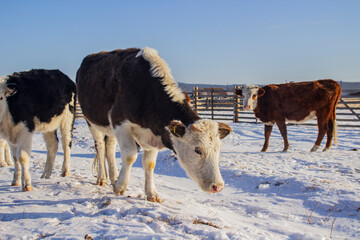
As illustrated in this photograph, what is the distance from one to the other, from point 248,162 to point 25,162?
472 cm

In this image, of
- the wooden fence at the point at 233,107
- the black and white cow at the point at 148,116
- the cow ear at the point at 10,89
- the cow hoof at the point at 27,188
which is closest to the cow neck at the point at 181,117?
the black and white cow at the point at 148,116

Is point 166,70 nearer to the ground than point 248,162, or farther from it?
farther from it

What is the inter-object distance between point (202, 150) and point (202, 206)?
1.24 metres

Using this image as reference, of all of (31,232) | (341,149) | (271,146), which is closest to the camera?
(31,232)

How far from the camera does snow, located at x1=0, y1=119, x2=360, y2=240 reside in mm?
3051

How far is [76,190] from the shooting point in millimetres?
4570

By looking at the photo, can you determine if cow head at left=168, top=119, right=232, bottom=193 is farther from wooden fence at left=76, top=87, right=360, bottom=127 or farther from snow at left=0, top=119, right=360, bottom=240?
wooden fence at left=76, top=87, right=360, bottom=127

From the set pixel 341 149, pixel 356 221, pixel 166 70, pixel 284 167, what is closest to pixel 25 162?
pixel 166 70

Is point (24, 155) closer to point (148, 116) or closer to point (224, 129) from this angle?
point (148, 116)

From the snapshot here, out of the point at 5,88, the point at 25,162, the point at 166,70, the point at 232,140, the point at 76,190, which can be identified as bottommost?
the point at 232,140

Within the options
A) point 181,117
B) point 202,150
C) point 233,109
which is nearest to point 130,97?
point 181,117

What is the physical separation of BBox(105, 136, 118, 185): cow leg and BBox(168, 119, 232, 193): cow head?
2.12m

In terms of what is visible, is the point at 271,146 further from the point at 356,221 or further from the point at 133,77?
the point at 133,77

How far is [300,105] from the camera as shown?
31.2 ft
